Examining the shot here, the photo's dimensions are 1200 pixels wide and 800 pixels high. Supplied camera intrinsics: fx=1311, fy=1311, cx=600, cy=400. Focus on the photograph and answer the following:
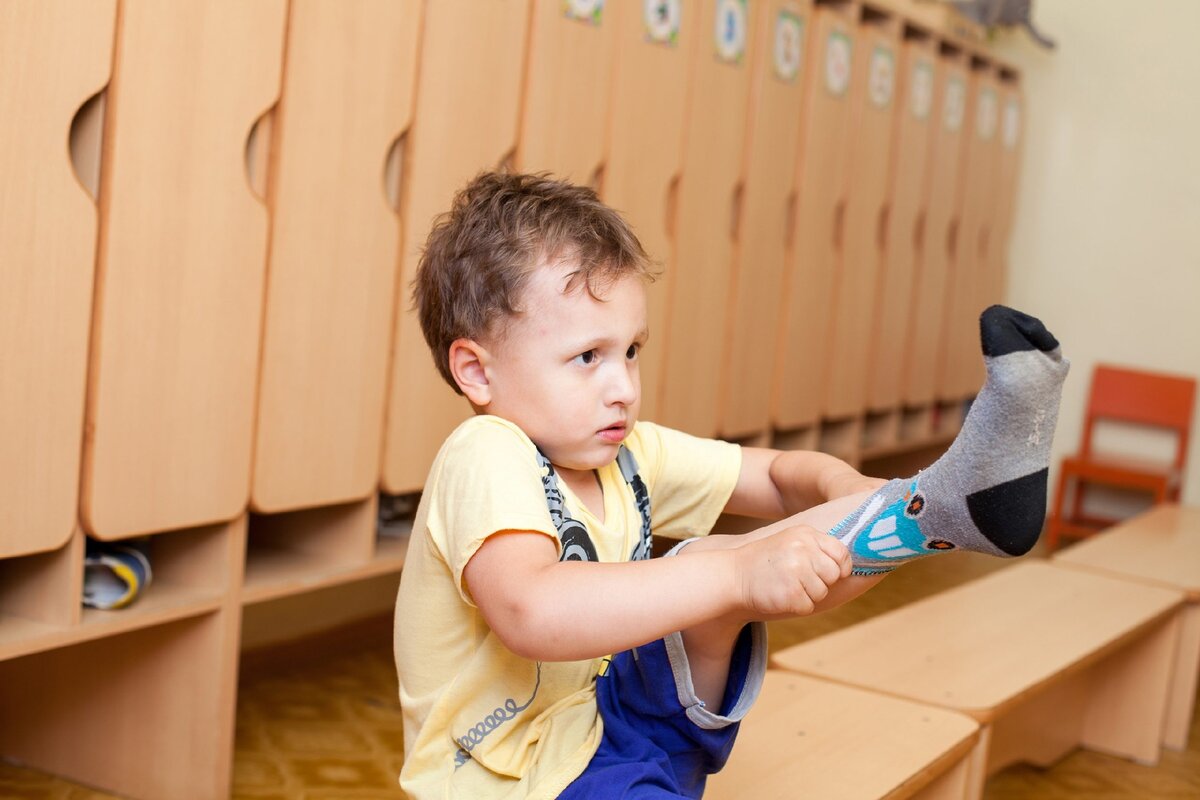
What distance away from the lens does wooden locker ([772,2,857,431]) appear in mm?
3660

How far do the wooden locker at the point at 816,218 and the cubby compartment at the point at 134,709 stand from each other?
1.97 metres

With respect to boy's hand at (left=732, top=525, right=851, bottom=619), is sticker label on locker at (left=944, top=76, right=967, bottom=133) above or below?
above

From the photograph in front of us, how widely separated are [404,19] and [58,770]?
1421mm

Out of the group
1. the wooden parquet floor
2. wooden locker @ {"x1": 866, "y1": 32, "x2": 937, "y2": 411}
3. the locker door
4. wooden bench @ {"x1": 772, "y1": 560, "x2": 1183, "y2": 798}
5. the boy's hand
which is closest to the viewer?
the boy's hand

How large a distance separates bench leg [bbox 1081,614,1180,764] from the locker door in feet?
7.45

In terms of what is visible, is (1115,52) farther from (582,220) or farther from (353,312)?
(582,220)

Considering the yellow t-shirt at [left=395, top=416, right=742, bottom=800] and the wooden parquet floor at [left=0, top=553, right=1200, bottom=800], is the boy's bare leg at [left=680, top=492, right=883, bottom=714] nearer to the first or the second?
the yellow t-shirt at [left=395, top=416, right=742, bottom=800]

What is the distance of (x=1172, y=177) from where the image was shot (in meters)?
5.07

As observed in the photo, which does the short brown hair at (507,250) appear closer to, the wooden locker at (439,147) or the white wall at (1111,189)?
the wooden locker at (439,147)

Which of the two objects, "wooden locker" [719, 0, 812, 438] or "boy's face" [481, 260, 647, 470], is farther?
"wooden locker" [719, 0, 812, 438]

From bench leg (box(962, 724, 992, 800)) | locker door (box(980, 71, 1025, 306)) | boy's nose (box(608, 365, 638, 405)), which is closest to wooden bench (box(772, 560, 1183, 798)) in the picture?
bench leg (box(962, 724, 992, 800))

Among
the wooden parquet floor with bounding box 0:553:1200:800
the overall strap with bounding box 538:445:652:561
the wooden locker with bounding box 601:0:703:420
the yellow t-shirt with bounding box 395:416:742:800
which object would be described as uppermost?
the wooden locker with bounding box 601:0:703:420

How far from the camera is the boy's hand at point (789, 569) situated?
0.93 metres

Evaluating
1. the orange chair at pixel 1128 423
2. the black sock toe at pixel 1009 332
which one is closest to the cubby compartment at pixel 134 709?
the black sock toe at pixel 1009 332
